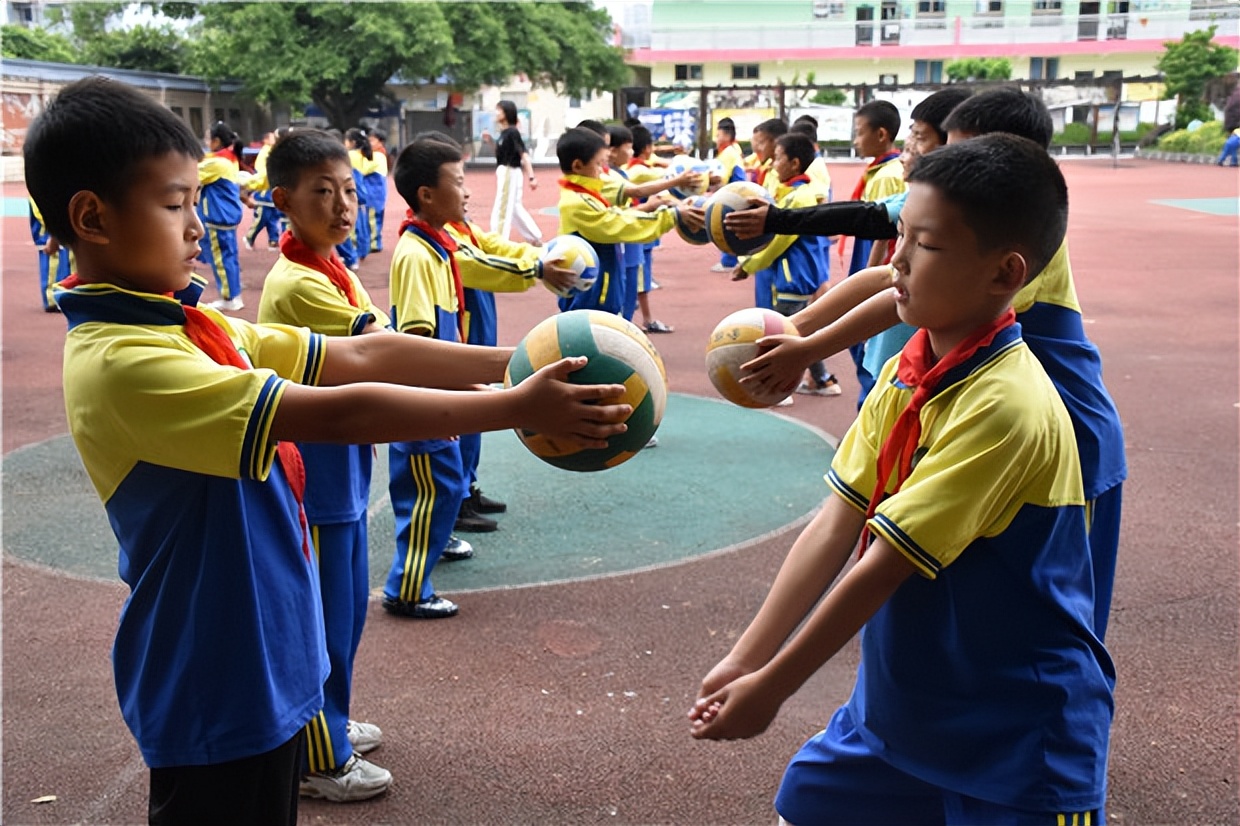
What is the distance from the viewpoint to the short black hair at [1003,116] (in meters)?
3.09

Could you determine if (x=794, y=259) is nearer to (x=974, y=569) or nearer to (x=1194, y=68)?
(x=974, y=569)

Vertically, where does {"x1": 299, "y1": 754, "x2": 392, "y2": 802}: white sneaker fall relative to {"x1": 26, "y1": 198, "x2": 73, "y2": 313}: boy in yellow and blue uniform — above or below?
below

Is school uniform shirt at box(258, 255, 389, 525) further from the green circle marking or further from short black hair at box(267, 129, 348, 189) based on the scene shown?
the green circle marking

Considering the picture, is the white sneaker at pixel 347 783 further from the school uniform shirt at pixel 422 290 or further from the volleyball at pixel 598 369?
the volleyball at pixel 598 369

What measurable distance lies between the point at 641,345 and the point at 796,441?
518 cm

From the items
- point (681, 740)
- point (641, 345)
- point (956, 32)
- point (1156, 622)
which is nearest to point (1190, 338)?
point (1156, 622)

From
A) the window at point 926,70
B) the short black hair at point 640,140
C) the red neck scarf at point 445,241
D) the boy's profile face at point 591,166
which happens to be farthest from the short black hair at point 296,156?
the window at point 926,70

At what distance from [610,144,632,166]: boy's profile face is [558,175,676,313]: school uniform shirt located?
9.53ft

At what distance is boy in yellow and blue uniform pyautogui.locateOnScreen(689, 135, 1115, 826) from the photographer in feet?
6.63

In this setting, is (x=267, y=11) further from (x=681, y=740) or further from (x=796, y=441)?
(x=681, y=740)

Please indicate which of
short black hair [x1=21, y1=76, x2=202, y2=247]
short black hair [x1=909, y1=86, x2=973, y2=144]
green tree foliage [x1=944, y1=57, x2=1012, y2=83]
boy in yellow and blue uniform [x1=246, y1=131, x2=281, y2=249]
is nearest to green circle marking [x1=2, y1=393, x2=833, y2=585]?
short black hair [x1=909, y1=86, x2=973, y2=144]

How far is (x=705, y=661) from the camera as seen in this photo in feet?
14.3

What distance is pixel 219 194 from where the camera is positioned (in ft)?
41.6

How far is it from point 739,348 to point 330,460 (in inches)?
53.6
